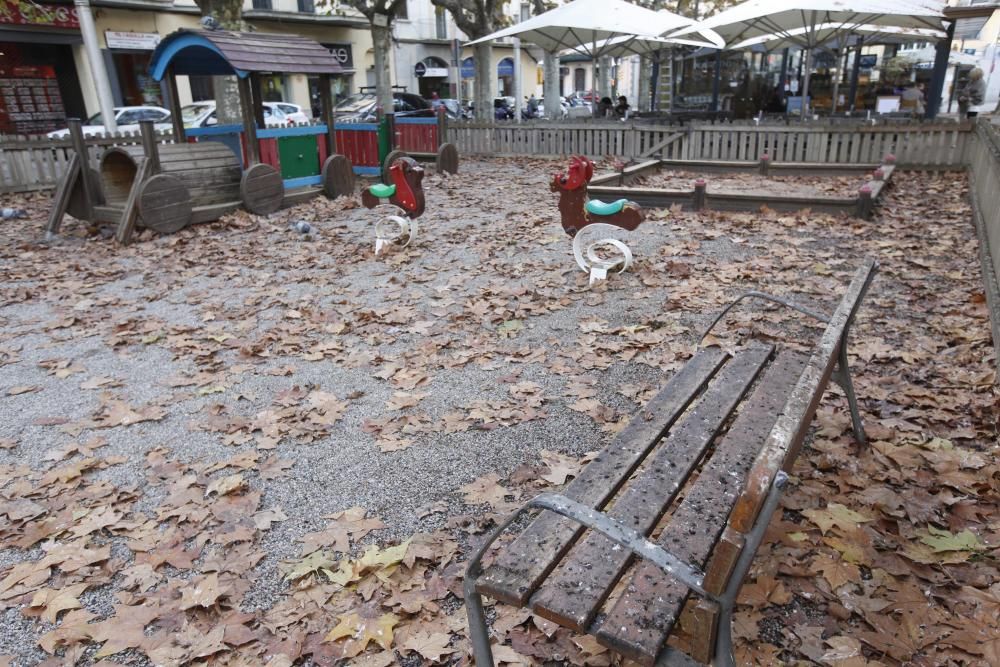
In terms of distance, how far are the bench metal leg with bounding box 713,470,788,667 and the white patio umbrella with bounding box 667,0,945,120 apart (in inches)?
539

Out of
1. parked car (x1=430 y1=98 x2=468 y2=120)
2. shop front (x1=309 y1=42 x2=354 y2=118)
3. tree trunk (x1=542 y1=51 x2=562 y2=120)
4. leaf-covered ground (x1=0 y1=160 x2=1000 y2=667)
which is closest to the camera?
leaf-covered ground (x1=0 y1=160 x2=1000 y2=667)

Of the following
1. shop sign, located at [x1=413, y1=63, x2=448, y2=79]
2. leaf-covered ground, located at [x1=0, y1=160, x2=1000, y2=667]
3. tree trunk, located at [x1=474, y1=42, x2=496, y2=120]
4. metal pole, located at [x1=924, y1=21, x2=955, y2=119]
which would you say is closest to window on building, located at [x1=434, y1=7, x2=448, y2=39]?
shop sign, located at [x1=413, y1=63, x2=448, y2=79]

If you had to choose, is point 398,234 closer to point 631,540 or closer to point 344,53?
point 631,540

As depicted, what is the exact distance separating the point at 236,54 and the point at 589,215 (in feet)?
20.3

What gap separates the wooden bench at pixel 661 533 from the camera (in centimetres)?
167

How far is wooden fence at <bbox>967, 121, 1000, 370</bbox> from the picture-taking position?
4.98 m

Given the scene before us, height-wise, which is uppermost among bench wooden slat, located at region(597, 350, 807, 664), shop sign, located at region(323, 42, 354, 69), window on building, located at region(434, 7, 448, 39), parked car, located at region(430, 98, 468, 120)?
window on building, located at region(434, 7, 448, 39)

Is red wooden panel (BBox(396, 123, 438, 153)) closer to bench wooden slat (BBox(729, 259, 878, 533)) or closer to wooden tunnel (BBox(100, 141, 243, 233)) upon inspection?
wooden tunnel (BBox(100, 141, 243, 233))

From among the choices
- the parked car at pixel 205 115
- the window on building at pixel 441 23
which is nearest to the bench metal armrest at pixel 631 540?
the parked car at pixel 205 115

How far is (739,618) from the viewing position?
96.3 inches

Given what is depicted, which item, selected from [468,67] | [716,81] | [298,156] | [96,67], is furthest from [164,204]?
[468,67]

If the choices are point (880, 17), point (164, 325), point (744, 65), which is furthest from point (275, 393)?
point (744, 65)

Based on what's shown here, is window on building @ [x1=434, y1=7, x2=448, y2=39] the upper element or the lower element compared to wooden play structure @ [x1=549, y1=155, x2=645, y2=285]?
upper

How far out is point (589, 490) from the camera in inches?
94.2
